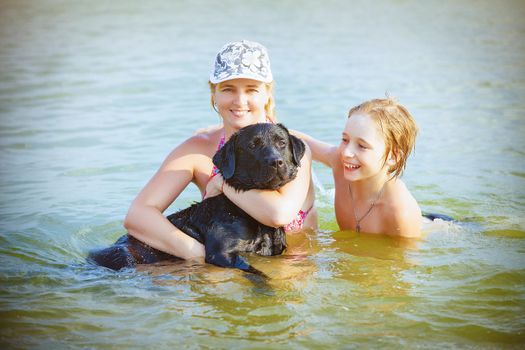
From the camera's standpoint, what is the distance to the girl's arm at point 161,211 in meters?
5.27

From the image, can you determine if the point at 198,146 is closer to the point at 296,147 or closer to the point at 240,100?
the point at 240,100

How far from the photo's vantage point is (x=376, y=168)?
5.78m

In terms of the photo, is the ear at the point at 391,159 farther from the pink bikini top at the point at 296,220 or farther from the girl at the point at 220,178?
the pink bikini top at the point at 296,220

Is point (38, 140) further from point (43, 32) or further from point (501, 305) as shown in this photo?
point (43, 32)

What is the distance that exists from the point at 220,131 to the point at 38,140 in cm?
509

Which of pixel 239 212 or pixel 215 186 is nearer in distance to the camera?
pixel 239 212

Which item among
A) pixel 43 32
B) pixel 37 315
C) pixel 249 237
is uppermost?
pixel 43 32

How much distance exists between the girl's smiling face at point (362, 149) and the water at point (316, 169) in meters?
0.68

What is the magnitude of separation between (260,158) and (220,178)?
0.55 metres

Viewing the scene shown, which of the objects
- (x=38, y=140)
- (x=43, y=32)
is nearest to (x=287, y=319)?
(x=38, y=140)

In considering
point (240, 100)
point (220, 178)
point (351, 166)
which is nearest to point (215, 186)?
point (220, 178)

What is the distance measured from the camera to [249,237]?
5.24 m

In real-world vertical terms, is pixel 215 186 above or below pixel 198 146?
below

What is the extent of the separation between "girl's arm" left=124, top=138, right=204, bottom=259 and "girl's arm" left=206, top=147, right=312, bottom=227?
488 mm
